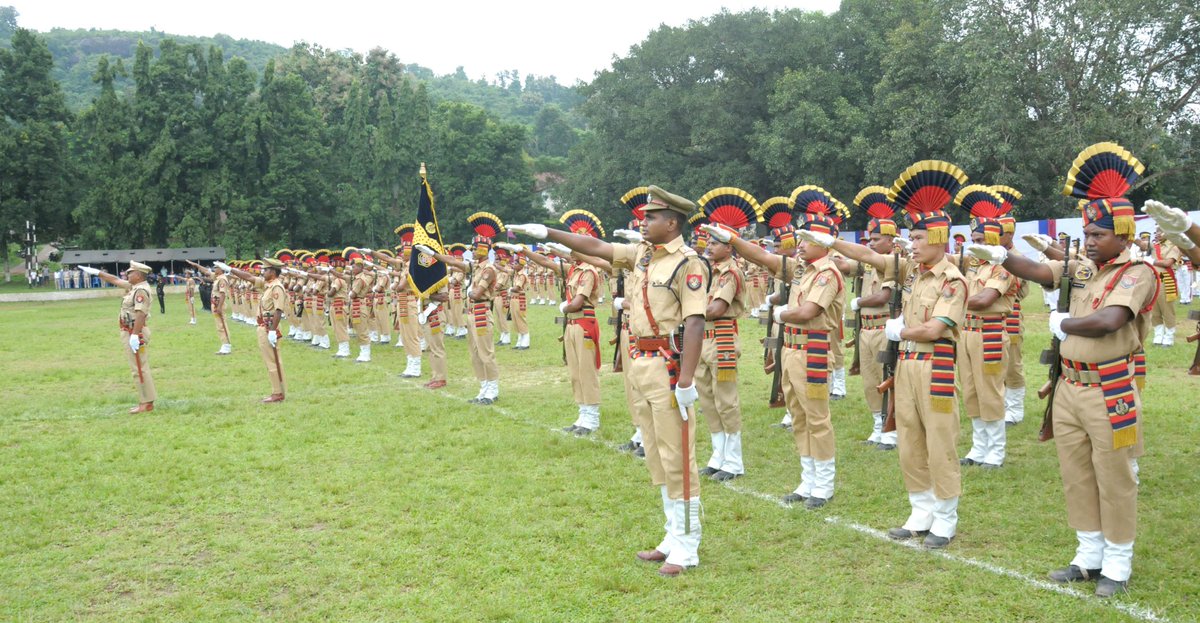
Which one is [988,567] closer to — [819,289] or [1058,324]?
[1058,324]

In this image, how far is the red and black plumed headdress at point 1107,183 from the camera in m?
5.38

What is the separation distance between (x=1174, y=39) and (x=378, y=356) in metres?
29.7

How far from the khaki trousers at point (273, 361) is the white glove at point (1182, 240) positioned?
39.8 feet

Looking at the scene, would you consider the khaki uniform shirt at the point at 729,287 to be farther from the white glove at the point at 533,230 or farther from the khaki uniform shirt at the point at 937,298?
the white glove at the point at 533,230

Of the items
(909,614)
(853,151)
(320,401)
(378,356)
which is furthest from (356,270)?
(853,151)

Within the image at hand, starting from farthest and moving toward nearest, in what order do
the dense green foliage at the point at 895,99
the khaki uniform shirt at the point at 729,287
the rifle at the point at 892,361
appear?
the dense green foliage at the point at 895,99, the khaki uniform shirt at the point at 729,287, the rifle at the point at 892,361

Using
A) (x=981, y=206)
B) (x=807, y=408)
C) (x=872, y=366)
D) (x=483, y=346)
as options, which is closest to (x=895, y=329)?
(x=807, y=408)

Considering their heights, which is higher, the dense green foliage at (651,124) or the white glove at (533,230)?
the dense green foliage at (651,124)

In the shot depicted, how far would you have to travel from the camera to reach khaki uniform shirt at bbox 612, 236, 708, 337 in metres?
6.05

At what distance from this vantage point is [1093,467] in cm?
554

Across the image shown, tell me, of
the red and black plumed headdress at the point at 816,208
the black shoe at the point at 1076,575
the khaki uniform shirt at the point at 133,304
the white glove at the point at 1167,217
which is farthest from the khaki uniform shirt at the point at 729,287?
the khaki uniform shirt at the point at 133,304

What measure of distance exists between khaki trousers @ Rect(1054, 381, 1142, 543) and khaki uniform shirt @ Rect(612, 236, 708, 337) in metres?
2.49

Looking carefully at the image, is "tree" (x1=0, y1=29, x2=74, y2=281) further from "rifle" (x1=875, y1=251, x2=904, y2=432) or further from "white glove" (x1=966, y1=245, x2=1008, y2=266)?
"white glove" (x1=966, y1=245, x2=1008, y2=266)

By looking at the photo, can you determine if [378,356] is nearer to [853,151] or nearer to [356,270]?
[356,270]
